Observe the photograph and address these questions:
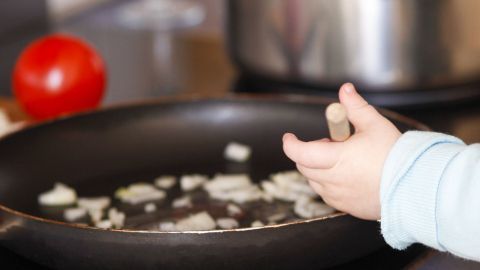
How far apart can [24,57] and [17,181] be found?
0.89 feet

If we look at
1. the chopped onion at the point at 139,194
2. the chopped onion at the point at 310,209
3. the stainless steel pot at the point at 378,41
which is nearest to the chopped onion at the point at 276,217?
the chopped onion at the point at 310,209

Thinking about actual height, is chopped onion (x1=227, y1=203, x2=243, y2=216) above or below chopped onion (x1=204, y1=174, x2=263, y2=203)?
below

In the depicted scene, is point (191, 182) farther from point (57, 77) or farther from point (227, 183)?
point (57, 77)

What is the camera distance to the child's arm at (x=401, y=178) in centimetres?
60

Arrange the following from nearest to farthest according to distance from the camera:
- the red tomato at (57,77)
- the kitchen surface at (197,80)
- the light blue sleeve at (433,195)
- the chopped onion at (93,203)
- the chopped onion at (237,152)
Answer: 1. the light blue sleeve at (433,195)
2. the kitchen surface at (197,80)
3. the chopped onion at (93,203)
4. the chopped onion at (237,152)
5. the red tomato at (57,77)

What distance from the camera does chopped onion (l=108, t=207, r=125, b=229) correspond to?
0.79 metres

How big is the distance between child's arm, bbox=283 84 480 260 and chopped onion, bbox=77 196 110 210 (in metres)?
0.26

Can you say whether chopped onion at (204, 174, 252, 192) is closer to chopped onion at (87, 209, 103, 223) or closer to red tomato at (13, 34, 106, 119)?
chopped onion at (87, 209, 103, 223)

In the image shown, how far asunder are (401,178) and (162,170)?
14.2 inches

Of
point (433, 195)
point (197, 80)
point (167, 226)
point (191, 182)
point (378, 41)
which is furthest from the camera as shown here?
point (197, 80)

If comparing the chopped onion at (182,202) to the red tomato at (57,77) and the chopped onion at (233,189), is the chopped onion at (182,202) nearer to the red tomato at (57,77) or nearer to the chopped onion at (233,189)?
the chopped onion at (233,189)

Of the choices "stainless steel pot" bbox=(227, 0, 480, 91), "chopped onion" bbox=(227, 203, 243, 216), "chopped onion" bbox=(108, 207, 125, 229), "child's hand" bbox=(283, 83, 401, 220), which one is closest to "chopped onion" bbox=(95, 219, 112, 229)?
"chopped onion" bbox=(108, 207, 125, 229)

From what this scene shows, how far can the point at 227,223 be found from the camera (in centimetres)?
79

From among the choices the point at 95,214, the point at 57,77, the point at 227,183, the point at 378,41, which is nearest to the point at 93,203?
the point at 95,214
